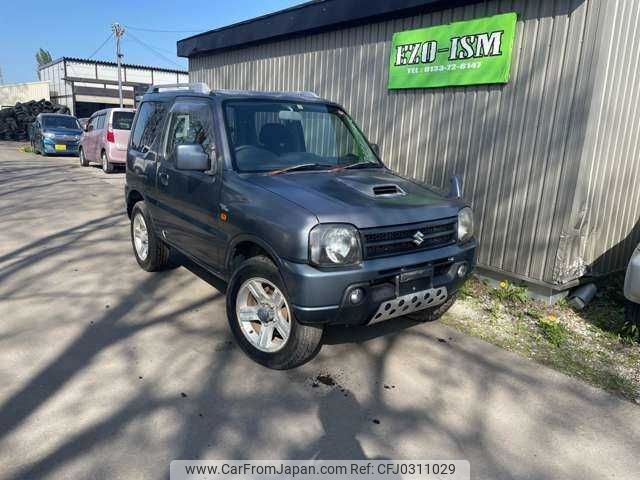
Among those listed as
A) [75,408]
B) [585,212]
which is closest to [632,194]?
[585,212]

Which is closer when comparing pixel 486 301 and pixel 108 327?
pixel 108 327

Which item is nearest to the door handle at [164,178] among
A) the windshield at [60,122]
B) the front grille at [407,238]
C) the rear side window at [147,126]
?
the rear side window at [147,126]

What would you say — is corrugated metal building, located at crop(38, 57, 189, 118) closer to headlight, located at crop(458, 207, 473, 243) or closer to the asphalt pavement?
the asphalt pavement

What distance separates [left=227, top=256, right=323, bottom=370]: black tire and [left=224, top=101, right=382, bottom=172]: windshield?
859 mm

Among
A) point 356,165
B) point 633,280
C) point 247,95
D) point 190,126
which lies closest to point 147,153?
point 190,126

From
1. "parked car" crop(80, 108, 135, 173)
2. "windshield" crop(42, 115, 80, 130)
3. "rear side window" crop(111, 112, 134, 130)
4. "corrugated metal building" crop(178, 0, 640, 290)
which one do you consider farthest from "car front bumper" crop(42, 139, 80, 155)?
"corrugated metal building" crop(178, 0, 640, 290)

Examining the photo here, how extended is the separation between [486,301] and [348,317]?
2.57 m

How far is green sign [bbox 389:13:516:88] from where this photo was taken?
5273 mm

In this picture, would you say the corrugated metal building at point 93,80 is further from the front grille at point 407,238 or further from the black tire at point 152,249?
the front grille at point 407,238

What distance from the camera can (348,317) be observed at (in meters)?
3.35

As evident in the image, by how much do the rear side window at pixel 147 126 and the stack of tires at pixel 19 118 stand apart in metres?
29.3

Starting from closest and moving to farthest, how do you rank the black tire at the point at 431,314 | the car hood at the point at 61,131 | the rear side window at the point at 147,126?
the black tire at the point at 431,314
the rear side window at the point at 147,126
the car hood at the point at 61,131

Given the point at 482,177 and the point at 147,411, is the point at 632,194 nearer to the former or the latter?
the point at 482,177

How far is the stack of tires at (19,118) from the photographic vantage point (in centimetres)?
3100
